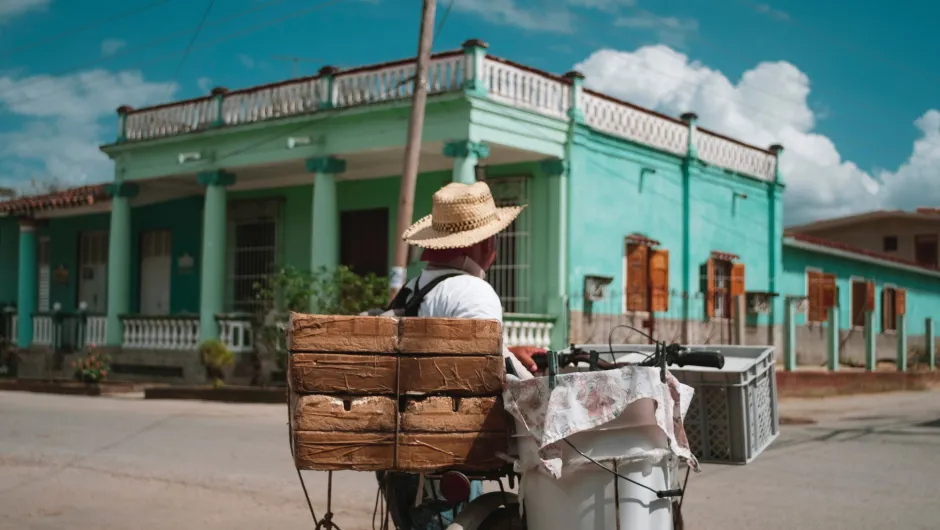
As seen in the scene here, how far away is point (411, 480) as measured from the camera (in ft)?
11.6

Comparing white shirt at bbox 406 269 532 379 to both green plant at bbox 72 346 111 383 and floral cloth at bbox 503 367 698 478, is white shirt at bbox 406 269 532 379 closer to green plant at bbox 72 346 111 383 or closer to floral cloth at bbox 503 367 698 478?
floral cloth at bbox 503 367 698 478

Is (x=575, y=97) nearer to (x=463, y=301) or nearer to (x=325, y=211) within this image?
(x=325, y=211)

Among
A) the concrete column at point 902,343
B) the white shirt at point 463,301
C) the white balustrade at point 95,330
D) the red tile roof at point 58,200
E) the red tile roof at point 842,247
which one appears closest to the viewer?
the white shirt at point 463,301

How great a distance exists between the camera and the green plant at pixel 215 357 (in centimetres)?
1670

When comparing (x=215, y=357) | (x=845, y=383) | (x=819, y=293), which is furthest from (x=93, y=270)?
(x=819, y=293)

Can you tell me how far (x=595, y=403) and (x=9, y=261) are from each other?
2540 cm

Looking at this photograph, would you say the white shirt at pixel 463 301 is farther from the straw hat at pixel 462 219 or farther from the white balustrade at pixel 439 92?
the white balustrade at pixel 439 92

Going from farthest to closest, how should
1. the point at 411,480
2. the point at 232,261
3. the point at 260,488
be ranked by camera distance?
the point at 232,261 → the point at 260,488 → the point at 411,480

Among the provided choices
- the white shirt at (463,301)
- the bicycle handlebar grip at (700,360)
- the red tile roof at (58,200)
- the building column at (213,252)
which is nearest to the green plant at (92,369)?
the building column at (213,252)

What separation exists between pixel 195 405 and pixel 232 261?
19.2 feet

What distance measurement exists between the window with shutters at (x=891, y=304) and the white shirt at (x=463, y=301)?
84.2 feet

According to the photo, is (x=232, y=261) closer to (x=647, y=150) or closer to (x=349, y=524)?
(x=647, y=150)

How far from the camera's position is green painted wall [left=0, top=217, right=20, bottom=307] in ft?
Answer: 82.7

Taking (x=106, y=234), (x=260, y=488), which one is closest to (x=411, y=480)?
(x=260, y=488)
